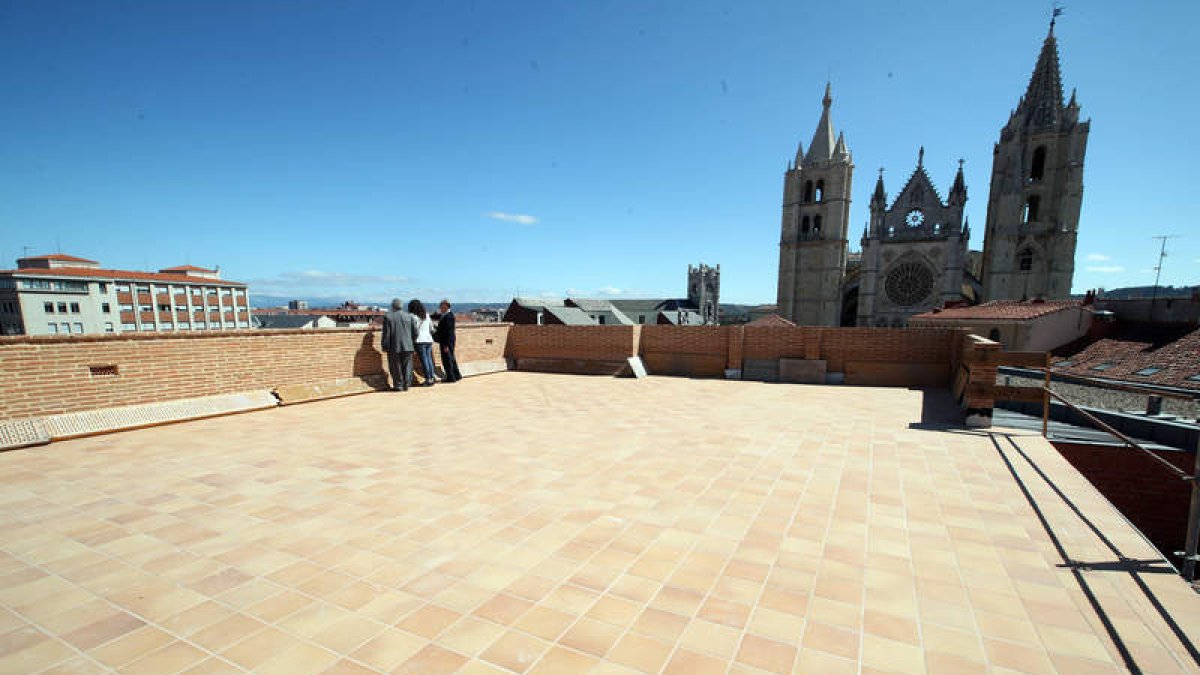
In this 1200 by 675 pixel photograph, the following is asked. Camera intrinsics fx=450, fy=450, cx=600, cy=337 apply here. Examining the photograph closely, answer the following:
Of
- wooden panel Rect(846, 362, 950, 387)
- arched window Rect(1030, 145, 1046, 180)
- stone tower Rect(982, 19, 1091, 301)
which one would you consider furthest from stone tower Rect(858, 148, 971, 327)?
wooden panel Rect(846, 362, 950, 387)

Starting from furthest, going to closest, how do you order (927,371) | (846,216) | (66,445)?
(846,216)
(927,371)
(66,445)

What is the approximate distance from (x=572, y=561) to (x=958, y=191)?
48644 millimetres

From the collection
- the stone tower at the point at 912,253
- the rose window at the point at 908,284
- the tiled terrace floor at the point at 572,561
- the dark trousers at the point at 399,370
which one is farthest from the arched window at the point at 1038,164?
the dark trousers at the point at 399,370

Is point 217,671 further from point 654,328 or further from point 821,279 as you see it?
point 821,279

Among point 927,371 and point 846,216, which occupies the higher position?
point 846,216

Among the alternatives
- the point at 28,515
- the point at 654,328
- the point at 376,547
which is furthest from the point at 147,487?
the point at 654,328

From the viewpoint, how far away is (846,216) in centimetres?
4309

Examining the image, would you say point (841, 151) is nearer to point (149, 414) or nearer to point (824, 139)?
point (824, 139)

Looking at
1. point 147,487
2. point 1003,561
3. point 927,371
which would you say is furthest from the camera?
point 927,371

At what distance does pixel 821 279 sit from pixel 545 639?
47.7m

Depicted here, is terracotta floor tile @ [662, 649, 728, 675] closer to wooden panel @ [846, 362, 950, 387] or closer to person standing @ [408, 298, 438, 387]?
person standing @ [408, 298, 438, 387]

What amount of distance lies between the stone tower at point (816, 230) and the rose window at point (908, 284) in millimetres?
4213

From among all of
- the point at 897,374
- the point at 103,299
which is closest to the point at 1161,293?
the point at 897,374

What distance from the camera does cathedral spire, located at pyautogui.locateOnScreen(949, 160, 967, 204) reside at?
37.9 m
